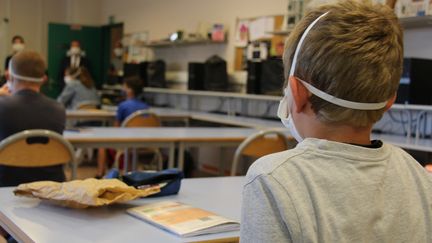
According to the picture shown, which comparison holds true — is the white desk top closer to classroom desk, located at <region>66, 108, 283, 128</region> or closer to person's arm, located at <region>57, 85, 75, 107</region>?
classroom desk, located at <region>66, 108, 283, 128</region>

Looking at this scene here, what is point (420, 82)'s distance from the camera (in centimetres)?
368

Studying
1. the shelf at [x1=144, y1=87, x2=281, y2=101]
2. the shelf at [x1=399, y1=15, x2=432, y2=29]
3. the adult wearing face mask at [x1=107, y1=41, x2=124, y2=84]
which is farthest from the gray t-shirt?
the adult wearing face mask at [x1=107, y1=41, x2=124, y2=84]

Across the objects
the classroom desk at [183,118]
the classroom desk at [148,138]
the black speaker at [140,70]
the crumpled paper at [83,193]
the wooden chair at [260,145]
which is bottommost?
the classroom desk at [183,118]

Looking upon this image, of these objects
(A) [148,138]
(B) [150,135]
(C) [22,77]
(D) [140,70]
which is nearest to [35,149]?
(C) [22,77]

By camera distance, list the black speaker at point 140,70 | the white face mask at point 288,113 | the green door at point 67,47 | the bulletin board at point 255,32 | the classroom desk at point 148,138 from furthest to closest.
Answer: the green door at point 67,47 → the black speaker at point 140,70 → the bulletin board at point 255,32 → the classroom desk at point 148,138 → the white face mask at point 288,113

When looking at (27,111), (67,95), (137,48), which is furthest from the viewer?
(137,48)

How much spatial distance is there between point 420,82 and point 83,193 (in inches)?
116

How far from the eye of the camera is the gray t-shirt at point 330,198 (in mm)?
747

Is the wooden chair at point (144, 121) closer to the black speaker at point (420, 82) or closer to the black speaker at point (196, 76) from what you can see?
the black speaker at point (196, 76)

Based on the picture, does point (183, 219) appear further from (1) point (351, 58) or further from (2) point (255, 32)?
(2) point (255, 32)

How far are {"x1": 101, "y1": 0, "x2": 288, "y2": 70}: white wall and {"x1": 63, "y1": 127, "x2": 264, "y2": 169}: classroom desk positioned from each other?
8.00 ft

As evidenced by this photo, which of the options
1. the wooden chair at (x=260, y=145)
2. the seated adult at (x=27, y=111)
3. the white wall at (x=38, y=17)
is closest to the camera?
the seated adult at (x=27, y=111)

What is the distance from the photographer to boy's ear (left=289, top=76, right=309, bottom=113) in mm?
818

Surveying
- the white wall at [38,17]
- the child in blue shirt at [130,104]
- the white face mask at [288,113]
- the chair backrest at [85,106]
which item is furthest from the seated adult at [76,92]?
the white face mask at [288,113]
